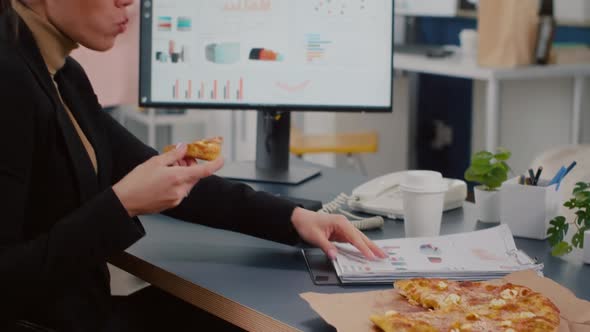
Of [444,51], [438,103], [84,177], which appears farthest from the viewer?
[438,103]

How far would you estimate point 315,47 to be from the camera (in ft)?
6.23

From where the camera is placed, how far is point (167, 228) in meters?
1.57

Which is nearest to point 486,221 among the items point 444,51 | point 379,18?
point 379,18

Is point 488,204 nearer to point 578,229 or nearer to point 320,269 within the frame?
point 578,229

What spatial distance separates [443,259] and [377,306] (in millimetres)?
234

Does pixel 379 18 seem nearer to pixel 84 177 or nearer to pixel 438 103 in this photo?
pixel 84 177

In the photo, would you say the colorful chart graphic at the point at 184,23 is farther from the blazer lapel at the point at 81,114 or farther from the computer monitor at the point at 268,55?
the blazer lapel at the point at 81,114

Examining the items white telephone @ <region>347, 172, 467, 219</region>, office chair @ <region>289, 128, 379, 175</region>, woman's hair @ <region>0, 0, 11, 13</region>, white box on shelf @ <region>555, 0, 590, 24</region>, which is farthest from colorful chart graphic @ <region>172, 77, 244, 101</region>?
white box on shelf @ <region>555, 0, 590, 24</region>

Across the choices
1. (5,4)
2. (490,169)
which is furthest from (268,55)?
(5,4)

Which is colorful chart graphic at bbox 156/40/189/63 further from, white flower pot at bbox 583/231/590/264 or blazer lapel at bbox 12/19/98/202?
white flower pot at bbox 583/231/590/264

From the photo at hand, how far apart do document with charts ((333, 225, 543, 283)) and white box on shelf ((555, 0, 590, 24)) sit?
272 cm

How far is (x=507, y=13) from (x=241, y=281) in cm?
246

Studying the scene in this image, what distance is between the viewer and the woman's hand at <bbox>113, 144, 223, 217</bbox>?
3.88ft

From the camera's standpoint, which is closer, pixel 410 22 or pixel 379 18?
pixel 379 18
